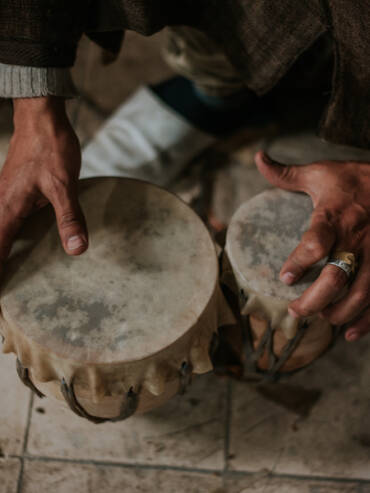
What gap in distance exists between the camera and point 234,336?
1.18 metres

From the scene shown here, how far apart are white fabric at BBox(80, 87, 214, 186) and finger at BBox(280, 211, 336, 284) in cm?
69

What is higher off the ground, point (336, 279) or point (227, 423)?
point (336, 279)

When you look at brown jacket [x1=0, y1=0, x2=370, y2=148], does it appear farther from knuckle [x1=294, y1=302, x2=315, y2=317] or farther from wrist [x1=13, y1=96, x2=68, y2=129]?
knuckle [x1=294, y1=302, x2=315, y2=317]

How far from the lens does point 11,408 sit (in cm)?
126

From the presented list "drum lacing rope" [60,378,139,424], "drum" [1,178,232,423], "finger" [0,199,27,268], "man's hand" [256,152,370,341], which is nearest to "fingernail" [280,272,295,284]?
"man's hand" [256,152,370,341]

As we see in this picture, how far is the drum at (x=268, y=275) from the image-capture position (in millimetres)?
969

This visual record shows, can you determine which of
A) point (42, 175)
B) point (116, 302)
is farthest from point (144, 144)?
point (116, 302)

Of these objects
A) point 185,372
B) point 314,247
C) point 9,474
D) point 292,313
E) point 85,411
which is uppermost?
point 314,247

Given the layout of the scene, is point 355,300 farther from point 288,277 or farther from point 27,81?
point 27,81

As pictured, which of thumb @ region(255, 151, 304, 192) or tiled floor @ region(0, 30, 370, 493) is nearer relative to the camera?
thumb @ region(255, 151, 304, 192)

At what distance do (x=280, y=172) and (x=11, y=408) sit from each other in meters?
0.81

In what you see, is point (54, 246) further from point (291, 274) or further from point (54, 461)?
point (54, 461)

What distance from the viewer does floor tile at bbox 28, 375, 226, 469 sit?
123 cm

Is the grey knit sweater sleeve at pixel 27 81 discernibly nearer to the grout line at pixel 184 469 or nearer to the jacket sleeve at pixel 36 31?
the jacket sleeve at pixel 36 31
